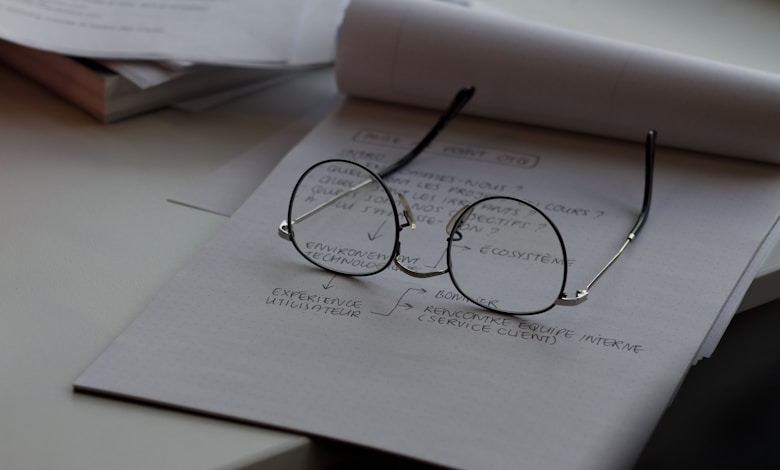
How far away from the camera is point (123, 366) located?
0.60 meters

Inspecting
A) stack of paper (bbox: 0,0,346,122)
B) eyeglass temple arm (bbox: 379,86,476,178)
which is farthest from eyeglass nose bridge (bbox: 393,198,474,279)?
stack of paper (bbox: 0,0,346,122)

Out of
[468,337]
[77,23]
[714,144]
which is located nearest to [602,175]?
[714,144]

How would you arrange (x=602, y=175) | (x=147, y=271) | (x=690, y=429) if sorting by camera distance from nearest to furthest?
1. (x=690, y=429)
2. (x=147, y=271)
3. (x=602, y=175)

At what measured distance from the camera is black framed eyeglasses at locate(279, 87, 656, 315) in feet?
2.26

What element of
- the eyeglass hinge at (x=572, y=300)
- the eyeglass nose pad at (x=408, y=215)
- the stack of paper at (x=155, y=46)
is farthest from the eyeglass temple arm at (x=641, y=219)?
the stack of paper at (x=155, y=46)

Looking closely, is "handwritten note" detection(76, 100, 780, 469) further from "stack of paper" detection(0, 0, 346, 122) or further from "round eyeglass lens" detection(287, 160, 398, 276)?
"stack of paper" detection(0, 0, 346, 122)

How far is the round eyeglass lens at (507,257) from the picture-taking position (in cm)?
68

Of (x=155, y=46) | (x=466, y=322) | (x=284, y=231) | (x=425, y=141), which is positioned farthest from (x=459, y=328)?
(x=155, y=46)

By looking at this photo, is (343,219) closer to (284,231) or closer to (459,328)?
(284,231)

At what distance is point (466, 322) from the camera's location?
0.66 meters

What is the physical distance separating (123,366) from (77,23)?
1.42ft

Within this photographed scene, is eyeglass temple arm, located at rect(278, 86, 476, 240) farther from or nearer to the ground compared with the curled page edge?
nearer to the ground

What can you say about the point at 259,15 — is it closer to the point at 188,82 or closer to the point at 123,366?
the point at 188,82

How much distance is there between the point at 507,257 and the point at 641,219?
0.12m
